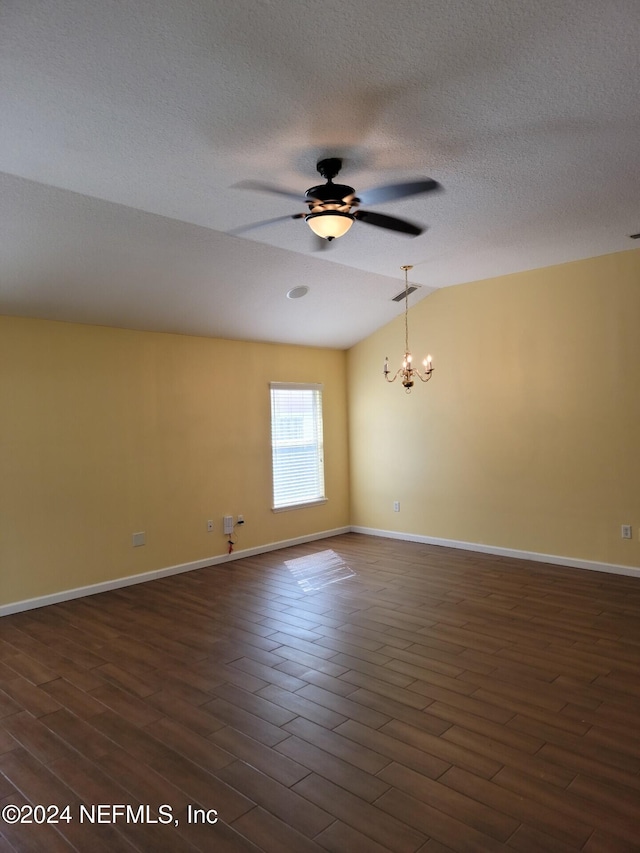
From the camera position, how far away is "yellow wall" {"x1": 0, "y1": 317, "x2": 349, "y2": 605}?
4.78 meters

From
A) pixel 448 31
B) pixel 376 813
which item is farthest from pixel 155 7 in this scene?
pixel 376 813

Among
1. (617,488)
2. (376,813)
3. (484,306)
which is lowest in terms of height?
(376,813)

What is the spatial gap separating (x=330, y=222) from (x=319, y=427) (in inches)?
180

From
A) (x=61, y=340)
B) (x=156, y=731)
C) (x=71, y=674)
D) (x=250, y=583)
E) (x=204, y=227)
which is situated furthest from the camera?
(x=250, y=583)

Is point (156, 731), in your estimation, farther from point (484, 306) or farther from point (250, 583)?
point (484, 306)

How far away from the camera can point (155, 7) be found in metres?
1.82

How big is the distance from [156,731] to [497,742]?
5.49ft

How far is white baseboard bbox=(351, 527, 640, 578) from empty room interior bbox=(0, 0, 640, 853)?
0.12ft

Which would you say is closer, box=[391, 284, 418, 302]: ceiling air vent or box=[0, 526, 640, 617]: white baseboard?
box=[0, 526, 640, 617]: white baseboard

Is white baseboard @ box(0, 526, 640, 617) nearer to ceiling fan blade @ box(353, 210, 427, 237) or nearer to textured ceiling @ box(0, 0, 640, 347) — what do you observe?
textured ceiling @ box(0, 0, 640, 347)

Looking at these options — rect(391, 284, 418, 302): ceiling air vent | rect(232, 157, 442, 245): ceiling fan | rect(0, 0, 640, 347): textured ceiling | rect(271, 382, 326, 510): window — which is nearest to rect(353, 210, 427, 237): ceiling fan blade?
rect(232, 157, 442, 245): ceiling fan

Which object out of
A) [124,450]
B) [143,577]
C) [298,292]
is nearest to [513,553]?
[298,292]

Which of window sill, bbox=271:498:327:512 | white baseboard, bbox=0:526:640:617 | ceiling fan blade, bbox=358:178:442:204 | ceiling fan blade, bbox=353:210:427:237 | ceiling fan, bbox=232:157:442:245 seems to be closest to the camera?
ceiling fan blade, bbox=358:178:442:204

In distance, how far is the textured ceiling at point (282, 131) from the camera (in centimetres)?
196
